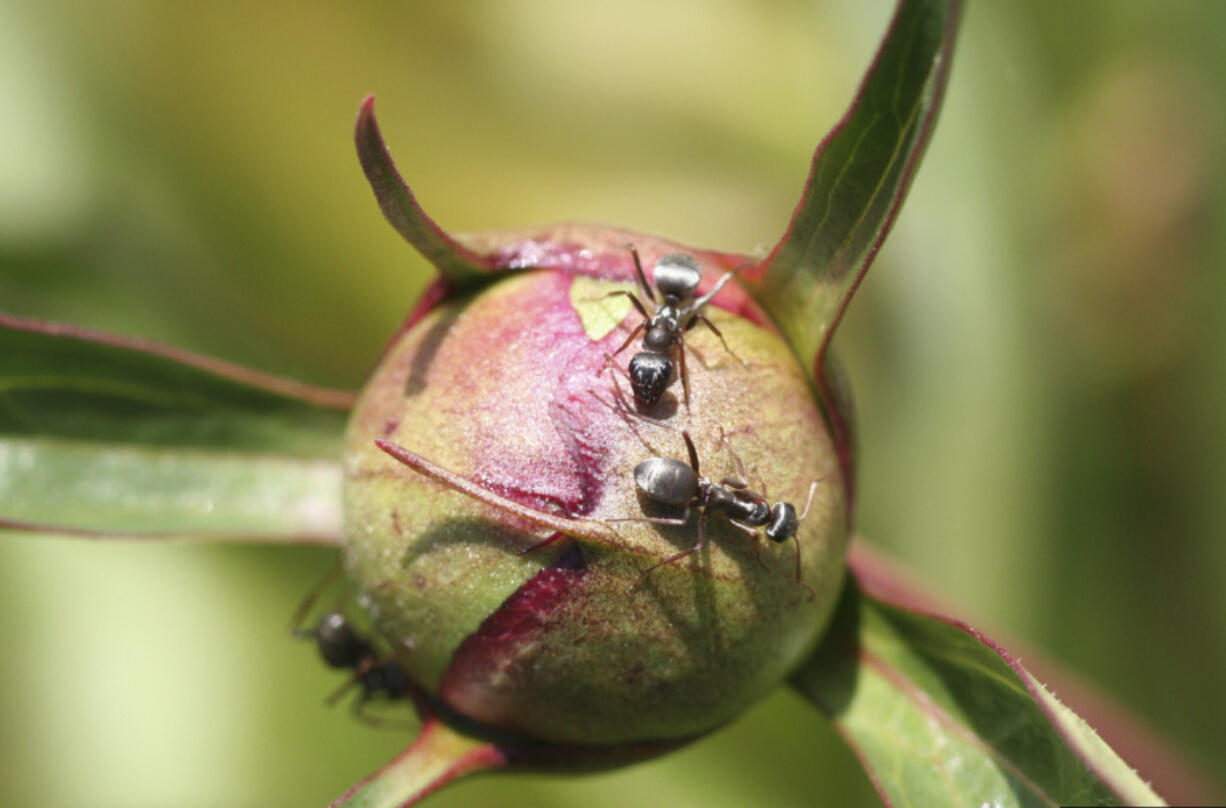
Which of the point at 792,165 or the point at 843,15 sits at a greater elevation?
the point at 843,15

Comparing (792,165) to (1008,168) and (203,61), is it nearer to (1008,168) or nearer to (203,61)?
(1008,168)

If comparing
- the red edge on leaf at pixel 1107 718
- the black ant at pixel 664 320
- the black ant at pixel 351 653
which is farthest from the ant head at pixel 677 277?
the black ant at pixel 351 653

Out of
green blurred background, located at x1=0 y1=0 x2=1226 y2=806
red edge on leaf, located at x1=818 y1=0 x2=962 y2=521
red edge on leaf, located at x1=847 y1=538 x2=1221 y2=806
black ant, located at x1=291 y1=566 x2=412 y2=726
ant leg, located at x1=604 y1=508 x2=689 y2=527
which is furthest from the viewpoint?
green blurred background, located at x1=0 y1=0 x2=1226 y2=806

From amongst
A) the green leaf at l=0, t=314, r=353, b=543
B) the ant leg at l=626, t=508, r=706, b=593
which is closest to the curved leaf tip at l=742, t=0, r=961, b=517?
the ant leg at l=626, t=508, r=706, b=593

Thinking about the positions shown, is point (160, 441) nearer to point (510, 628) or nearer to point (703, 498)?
point (510, 628)

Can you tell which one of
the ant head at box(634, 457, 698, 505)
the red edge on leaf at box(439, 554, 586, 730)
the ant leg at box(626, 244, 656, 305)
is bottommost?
the red edge on leaf at box(439, 554, 586, 730)

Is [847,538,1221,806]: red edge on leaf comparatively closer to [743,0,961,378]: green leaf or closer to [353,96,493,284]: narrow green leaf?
[743,0,961,378]: green leaf

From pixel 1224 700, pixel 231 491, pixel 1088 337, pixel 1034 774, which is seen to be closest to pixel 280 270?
pixel 231 491
